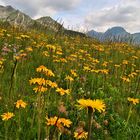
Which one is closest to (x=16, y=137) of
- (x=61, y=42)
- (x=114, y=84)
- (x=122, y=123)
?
(x=122, y=123)

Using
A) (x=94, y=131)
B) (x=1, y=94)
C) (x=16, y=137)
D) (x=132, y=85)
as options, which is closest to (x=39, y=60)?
(x=132, y=85)

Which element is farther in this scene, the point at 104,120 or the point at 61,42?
the point at 61,42

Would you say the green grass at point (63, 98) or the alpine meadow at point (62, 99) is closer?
the alpine meadow at point (62, 99)

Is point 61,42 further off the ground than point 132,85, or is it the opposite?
point 61,42

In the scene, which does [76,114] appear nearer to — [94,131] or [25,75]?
[94,131]

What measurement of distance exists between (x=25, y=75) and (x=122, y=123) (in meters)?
2.09

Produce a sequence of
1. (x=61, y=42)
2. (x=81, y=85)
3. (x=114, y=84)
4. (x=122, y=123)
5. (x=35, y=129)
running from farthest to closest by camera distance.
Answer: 1. (x=61, y=42)
2. (x=114, y=84)
3. (x=81, y=85)
4. (x=122, y=123)
5. (x=35, y=129)

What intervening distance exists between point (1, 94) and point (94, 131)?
1.20 metres

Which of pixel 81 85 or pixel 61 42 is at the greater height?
pixel 61 42

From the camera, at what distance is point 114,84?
254 inches

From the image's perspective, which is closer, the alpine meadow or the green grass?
the alpine meadow

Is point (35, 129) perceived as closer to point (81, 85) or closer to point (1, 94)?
point (1, 94)

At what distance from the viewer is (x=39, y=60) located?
23.1 ft

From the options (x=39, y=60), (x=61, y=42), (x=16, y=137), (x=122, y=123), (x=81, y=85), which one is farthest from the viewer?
(x=61, y=42)
